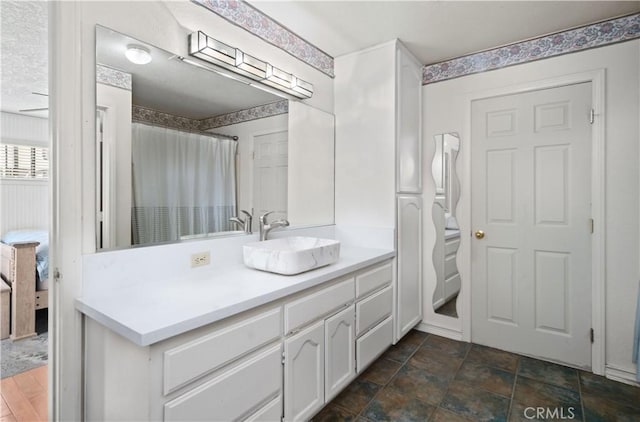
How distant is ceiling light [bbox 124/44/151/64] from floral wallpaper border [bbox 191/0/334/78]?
436 mm

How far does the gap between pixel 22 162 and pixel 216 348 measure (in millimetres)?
4237

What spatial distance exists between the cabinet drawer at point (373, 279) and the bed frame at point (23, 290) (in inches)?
104

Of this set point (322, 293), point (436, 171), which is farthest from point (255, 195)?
point (436, 171)

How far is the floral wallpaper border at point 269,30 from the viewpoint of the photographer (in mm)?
1788

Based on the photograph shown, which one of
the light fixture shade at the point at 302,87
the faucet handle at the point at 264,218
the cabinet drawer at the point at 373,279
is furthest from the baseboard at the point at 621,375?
the light fixture shade at the point at 302,87

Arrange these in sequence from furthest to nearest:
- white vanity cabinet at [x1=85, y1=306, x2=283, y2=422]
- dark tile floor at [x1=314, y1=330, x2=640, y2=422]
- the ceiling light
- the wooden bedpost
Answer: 1. the wooden bedpost
2. dark tile floor at [x1=314, y1=330, x2=640, y2=422]
3. the ceiling light
4. white vanity cabinet at [x1=85, y1=306, x2=283, y2=422]

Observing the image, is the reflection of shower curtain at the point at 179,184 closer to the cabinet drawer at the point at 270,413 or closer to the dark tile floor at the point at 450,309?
the cabinet drawer at the point at 270,413

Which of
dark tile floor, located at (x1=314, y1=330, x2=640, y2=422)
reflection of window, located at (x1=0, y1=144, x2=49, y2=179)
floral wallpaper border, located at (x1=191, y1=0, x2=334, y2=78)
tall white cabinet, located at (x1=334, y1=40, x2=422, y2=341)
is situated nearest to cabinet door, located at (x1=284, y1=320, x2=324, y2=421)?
dark tile floor, located at (x1=314, y1=330, x2=640, y2=422)

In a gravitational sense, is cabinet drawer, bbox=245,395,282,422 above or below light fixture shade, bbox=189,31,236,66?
below

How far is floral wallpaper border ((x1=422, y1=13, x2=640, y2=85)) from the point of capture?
2.10m

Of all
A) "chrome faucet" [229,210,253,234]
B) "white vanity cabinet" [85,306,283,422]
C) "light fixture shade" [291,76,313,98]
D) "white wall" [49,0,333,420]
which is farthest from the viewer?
"light fixture shade" [291,76,313,98]

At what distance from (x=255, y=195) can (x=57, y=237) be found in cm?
Answer: 104

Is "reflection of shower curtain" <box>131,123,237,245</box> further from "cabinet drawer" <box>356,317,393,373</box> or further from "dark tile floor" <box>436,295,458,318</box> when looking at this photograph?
"dark tile floor" <box>436,295,458,318</box>

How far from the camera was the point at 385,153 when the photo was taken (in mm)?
2438
